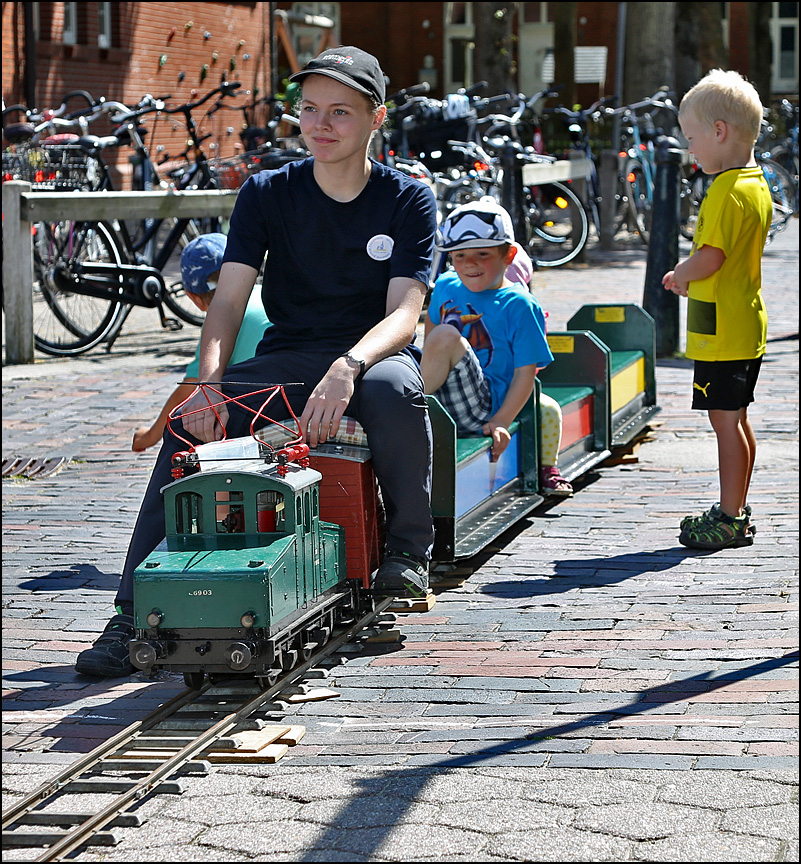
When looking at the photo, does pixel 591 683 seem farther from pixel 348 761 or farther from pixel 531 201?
pixel 531 201

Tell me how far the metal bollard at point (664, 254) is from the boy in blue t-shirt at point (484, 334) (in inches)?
179

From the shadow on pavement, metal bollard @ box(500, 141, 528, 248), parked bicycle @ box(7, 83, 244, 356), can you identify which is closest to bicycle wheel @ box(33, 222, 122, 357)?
parked bicycle @ box(7, 83, 244, 356)

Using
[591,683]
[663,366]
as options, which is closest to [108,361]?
[663,366]

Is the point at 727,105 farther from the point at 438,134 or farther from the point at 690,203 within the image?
the point at 690,203

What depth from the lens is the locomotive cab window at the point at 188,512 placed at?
13.9 ft

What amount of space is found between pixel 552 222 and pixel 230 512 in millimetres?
13611

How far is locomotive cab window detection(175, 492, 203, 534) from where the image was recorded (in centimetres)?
423

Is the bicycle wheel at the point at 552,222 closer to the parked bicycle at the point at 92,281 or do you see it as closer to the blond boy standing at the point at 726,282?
the parked bicycle at the point at 92,281

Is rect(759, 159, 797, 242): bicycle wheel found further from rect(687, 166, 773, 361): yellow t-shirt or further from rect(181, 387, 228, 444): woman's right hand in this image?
rect(181, 387, 228, 444): woman's right hand

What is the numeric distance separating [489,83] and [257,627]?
20013mm

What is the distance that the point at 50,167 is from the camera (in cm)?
1192

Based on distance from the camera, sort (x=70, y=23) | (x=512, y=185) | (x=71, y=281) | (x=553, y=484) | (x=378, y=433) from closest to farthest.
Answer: (x=378, y=433)
(x=553, y=484)
(x=71, y=281)
(x=512, y=185)
(x=70, y=23)

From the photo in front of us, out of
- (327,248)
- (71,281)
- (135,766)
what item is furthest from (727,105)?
(71,281)

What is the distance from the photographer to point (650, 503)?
22.6 ft
